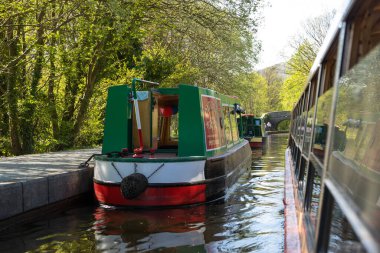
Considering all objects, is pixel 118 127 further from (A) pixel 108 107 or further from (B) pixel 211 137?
(B) pixel 211 137

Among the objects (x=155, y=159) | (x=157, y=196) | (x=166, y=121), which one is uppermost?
(x=166, y=121)

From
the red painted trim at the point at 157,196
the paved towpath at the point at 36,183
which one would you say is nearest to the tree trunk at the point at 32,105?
the paved towpath at the point at 36,183

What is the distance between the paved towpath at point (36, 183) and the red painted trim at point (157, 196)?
677 millimetres

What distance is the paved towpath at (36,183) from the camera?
6.88m

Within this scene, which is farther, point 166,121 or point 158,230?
point 166,121

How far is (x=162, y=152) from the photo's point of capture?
1019 cm

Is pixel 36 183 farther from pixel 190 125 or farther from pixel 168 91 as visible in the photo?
pixel 168 91

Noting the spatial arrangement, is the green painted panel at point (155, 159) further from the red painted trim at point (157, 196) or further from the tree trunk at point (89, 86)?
the tree trunk at point (89, 86)

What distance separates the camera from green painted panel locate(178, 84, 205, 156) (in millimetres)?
8938

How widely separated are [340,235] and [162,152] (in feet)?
27.9

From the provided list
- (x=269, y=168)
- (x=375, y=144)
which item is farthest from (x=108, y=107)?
(x=269, y=168)

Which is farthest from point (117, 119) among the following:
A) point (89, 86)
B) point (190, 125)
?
point (89, 86)

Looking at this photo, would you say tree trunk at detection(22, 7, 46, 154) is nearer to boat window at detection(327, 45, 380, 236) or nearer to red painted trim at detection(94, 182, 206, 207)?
red painted trim at detection(94, 182, 206, 207)

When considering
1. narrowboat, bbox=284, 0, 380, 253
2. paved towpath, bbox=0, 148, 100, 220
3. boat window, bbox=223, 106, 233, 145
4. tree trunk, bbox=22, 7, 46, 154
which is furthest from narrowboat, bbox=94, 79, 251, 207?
narrowboat, bbox=284, 0, 380, 253
